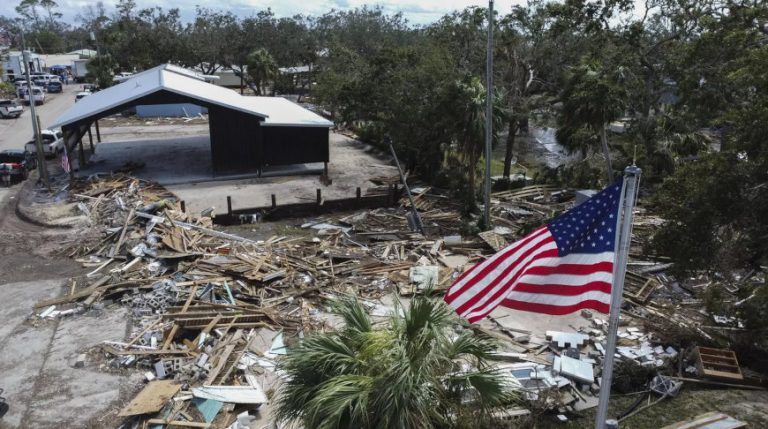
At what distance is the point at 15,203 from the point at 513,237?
2131 centimetres

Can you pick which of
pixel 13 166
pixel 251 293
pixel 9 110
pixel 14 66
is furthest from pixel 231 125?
pixel 14 66

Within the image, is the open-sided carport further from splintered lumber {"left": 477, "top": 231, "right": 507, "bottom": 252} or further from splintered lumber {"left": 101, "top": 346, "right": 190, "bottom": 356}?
splintered lumber {"left": 101, "top": 346, "right": 190, "bottom": 356}

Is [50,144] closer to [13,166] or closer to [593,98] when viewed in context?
[13,166]

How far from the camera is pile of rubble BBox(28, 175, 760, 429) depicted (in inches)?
421

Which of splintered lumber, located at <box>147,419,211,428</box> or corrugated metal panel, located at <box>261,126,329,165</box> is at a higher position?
corrugated metal panel, located at <box>261,126,329,165</box>

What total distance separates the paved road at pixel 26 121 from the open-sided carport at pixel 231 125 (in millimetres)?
9248

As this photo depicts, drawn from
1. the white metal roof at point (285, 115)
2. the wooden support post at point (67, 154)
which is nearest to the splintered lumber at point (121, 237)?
the wooden support post at point (67, 154)

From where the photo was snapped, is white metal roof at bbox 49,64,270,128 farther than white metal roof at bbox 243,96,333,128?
No

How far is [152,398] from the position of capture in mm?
10227

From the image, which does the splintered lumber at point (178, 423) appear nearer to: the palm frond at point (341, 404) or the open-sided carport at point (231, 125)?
the palm frond at point (341, 404)

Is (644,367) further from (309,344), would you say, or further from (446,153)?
(446,153)

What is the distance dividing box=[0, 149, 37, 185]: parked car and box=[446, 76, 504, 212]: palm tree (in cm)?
2110

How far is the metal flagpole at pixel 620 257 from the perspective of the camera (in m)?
5.79

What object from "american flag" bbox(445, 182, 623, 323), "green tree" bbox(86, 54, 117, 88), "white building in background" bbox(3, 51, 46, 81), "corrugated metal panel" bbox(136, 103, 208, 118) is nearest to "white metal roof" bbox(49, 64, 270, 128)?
"corrugated metal panel" bbox(136, 103, 208, 118)
